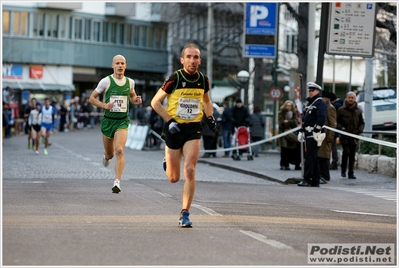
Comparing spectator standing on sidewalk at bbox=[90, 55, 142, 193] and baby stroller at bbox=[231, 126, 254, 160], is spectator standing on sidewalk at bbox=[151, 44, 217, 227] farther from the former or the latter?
baby stroller at bbox=[231, 126, 254, 160]

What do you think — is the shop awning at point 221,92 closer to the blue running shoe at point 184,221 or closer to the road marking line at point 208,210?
the road marking line at point 208,210

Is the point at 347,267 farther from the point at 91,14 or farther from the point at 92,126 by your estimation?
the point at 91,14

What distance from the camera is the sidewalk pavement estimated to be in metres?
21.6

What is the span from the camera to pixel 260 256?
344 inches

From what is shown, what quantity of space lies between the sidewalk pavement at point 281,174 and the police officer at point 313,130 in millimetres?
745

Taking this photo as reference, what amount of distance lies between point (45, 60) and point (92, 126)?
32.3 ft

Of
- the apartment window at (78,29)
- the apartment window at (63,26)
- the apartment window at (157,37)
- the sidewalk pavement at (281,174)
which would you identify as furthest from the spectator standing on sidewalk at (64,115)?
the sidewalk pavement at (281,174)

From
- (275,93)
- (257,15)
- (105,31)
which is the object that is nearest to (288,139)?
(257,15)

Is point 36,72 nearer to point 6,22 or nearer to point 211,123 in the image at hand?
point 6,22

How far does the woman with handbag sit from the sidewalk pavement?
10.4 inches

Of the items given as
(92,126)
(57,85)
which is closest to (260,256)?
(92,126)

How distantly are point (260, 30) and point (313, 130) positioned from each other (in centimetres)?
1489

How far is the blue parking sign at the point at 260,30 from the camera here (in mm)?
34000

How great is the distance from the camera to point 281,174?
24188 millimetres
